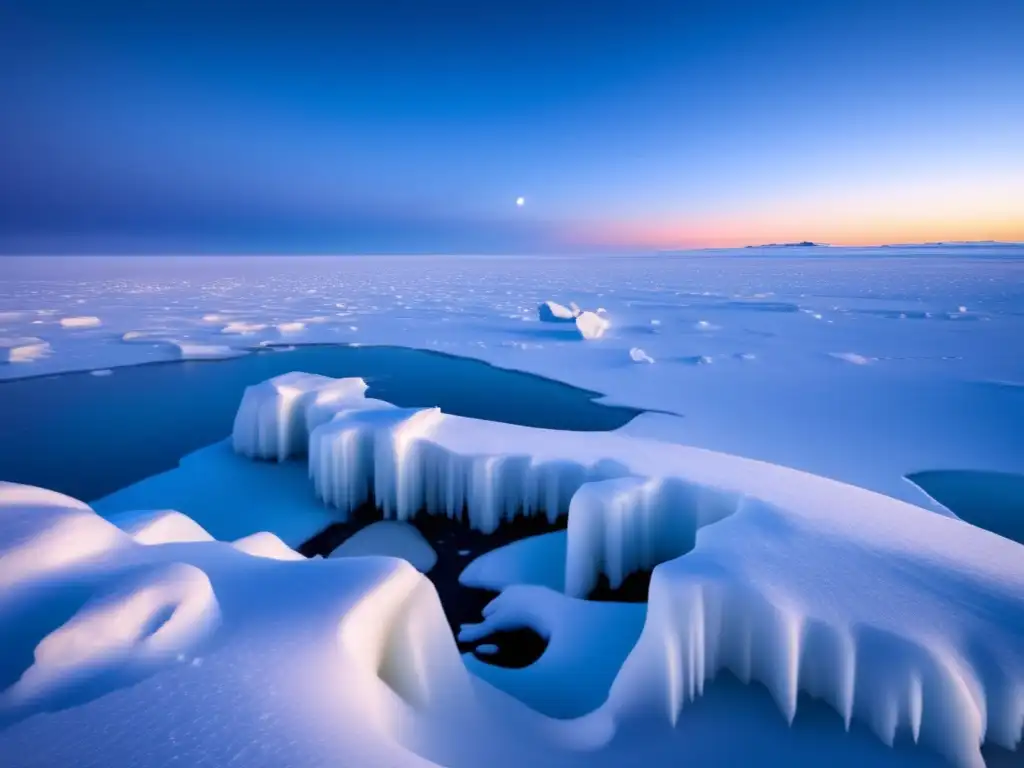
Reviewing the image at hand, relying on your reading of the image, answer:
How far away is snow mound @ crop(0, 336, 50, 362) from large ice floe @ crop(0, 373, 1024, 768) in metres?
10.1

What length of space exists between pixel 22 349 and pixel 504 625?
11884 millimetres

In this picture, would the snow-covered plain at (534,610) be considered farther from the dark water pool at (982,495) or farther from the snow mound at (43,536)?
the dark water pool at (982,495)

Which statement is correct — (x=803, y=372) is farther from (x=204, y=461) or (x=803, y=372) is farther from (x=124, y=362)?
(x=124, y=362)

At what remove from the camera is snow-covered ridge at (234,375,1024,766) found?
87.0 inches

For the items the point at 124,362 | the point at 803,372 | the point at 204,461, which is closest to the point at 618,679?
the point at 204,461

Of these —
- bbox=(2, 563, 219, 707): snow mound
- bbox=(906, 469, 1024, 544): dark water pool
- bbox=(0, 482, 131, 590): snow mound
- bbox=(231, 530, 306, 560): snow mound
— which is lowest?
bbox=(906, 469, 1024, 544): dark water pool

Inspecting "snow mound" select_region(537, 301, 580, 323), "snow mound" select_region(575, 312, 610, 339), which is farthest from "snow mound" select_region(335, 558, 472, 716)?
"snow mound" select_region(537, 301, 580, 323)

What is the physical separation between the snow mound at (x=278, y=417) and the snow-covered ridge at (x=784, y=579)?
1.68 m

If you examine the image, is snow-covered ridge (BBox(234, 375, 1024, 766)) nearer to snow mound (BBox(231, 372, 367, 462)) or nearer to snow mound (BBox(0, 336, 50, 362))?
snow mound (BBox(231, 372, 367, 462))

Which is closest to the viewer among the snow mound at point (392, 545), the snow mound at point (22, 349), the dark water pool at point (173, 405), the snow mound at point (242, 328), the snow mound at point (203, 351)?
the snow mound at point (392, 545)

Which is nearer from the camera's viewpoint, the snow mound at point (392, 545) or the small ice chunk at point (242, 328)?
the snow mound at point (392, 545)

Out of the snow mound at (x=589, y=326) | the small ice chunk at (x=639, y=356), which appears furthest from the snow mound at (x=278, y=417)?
the snow mound at (x=589, y=326)

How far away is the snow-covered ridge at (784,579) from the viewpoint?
221 centimetres

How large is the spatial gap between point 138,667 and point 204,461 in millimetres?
4897
